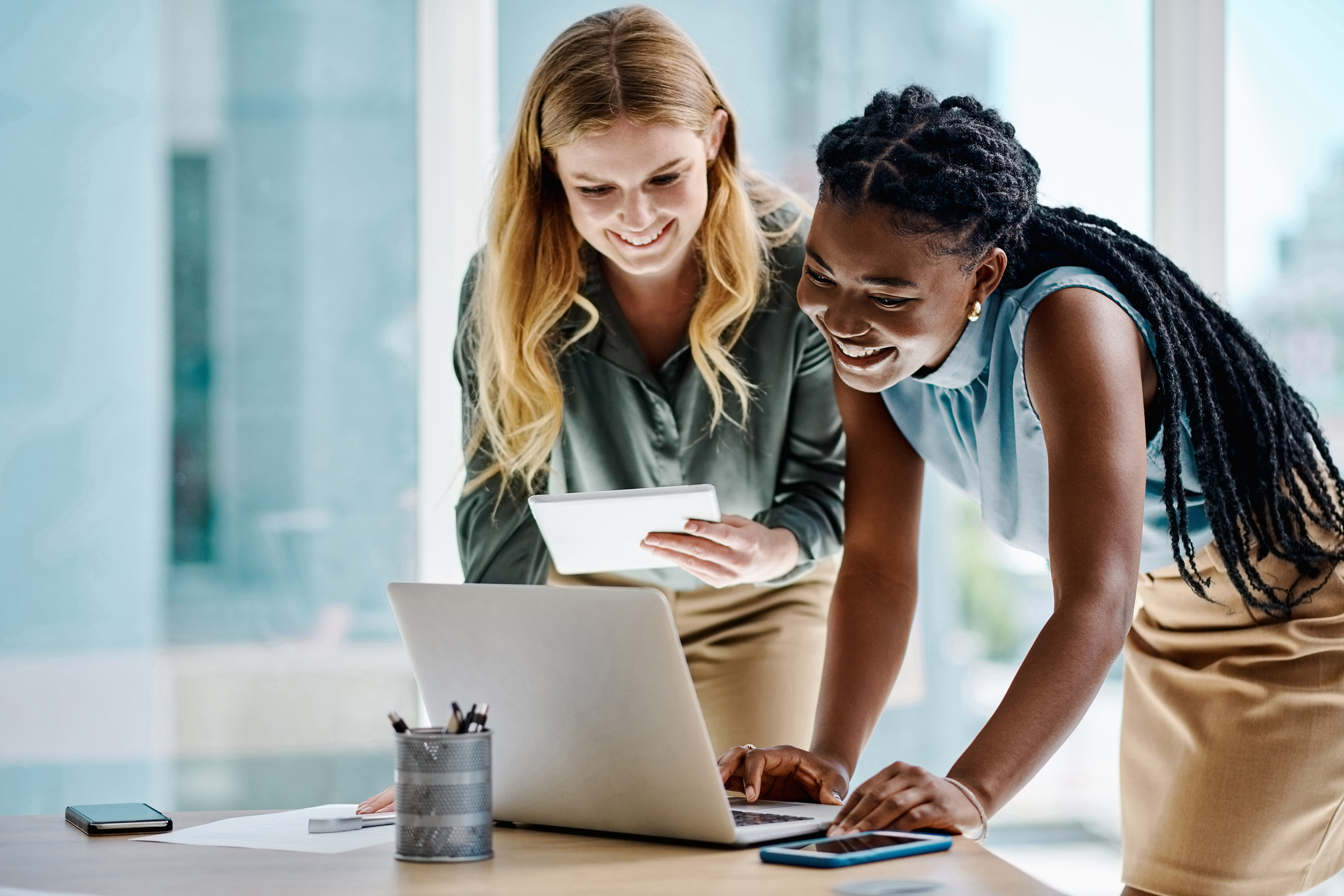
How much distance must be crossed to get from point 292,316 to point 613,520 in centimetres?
120

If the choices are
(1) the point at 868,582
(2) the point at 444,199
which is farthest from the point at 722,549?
(2) the point at 444,199

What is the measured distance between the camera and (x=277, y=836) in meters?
1.10

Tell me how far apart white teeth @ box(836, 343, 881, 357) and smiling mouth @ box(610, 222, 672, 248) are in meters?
0.44

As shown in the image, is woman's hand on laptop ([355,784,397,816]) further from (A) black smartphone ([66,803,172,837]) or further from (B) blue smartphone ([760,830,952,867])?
(B) blue smartphone ([760,830,952,867])

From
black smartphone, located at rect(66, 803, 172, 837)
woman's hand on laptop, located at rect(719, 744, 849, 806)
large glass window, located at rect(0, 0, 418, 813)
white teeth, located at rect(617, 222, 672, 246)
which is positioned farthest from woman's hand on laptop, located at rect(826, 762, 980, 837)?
large glass window, located at rect(0, 0, 418, 813)

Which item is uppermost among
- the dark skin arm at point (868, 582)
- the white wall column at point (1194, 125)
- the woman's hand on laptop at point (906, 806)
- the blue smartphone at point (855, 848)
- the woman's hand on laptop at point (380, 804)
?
the white wall column at point (1194, 125)

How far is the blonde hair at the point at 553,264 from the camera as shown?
1710mm

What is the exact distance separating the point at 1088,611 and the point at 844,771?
Answer: 1.05ft

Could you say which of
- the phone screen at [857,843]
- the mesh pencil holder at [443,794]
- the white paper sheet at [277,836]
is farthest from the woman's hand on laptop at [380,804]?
the phone screen at [857,843]

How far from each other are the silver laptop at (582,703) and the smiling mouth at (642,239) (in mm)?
738

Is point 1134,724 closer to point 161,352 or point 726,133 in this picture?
point 726,133

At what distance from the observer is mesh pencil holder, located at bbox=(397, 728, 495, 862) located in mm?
964

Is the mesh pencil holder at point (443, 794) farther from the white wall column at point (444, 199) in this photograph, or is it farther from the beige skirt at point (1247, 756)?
the white wall column at point (444, 199)

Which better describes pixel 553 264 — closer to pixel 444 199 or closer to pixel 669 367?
pixel 669 367
